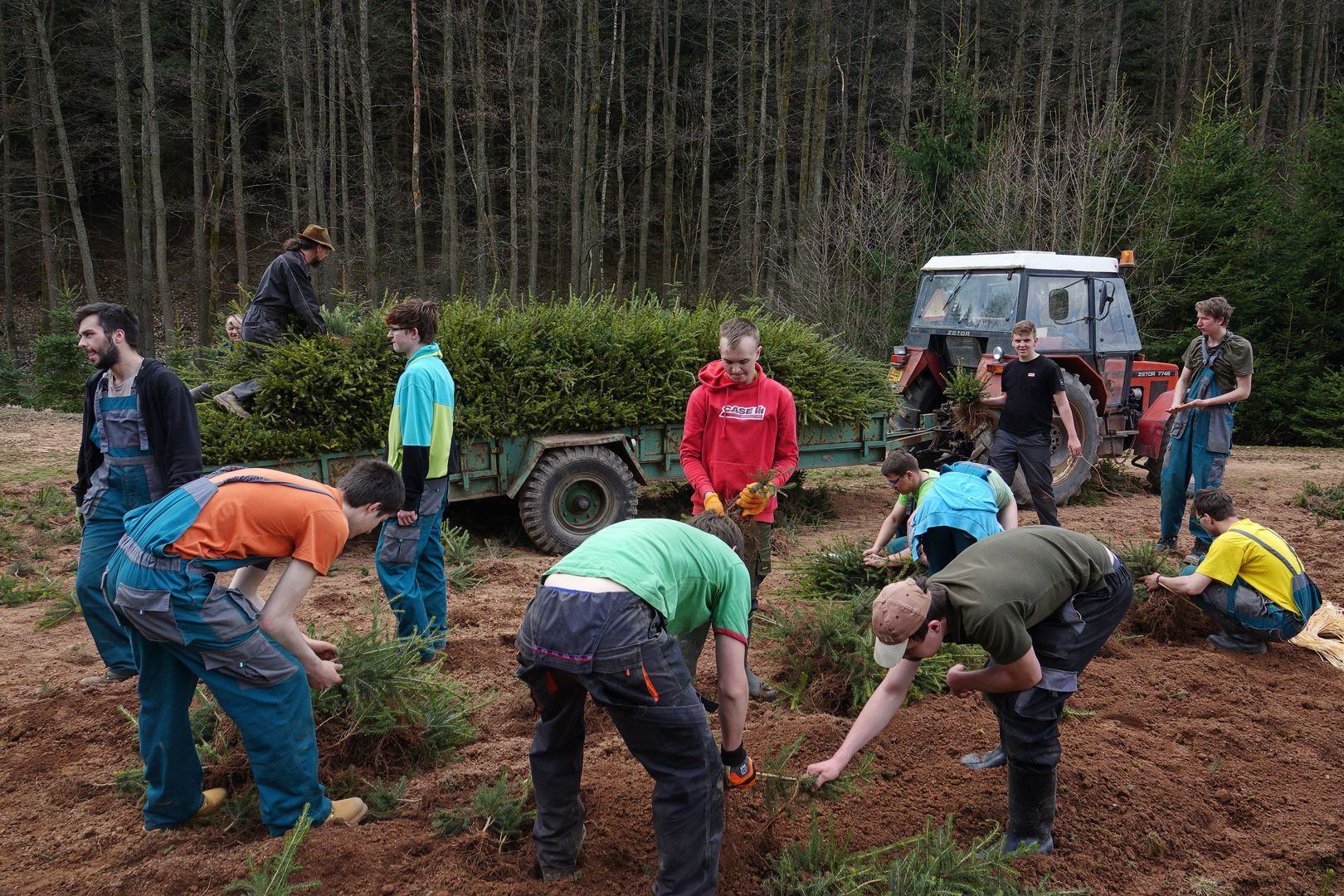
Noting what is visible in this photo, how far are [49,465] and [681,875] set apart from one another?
10.3 metres

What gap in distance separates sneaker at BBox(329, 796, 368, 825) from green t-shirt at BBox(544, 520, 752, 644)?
4.51ft

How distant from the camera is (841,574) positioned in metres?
6.12

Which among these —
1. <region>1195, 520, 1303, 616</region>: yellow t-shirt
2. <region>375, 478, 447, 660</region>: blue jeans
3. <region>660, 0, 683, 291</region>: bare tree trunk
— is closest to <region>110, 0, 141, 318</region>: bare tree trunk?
<region>660, 0, 683, 291</region>: bare tree trunk

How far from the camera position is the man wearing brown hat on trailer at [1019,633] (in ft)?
9.68

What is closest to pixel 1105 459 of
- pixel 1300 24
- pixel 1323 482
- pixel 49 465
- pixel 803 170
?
pixel 1323 482

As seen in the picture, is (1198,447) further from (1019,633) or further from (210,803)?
(210,803)

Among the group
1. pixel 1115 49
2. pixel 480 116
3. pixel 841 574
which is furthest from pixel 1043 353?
pixel 1115 49

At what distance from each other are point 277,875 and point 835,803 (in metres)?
2.04

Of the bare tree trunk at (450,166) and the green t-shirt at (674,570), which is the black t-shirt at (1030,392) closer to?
the green t-shirt at (674,570)

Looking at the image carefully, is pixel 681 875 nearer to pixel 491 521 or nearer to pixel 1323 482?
pixel 491 521

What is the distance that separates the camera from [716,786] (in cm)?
283

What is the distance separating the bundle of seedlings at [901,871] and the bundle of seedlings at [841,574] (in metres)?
2.63

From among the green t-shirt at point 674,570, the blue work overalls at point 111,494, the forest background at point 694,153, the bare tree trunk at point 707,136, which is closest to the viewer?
the green t-shirt at point 674,570

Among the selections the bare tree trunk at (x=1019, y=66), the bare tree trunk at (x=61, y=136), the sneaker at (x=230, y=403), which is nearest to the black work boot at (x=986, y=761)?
the sneaker at (x=230, y=403)
